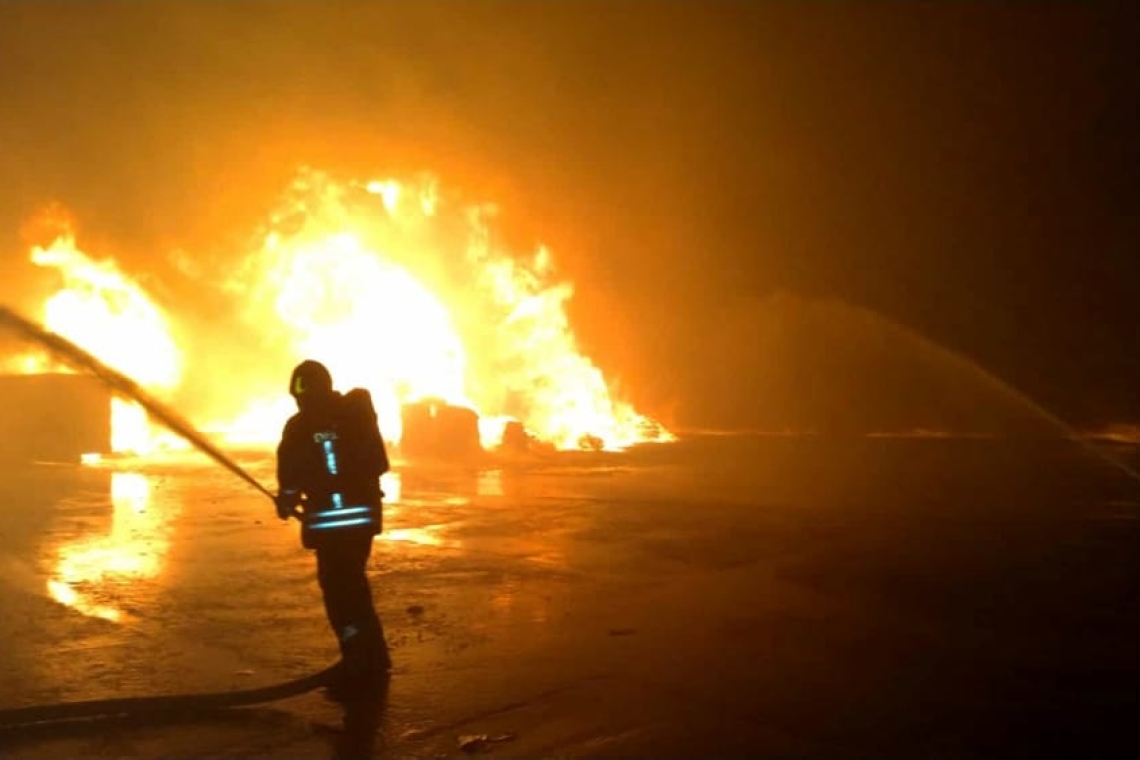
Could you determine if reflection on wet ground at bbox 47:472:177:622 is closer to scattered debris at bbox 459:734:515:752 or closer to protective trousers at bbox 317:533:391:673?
protective trousers at bbox 317:533:391:673

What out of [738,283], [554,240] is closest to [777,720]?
[554,240]

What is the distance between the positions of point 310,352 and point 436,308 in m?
4.16

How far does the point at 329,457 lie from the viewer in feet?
19.9

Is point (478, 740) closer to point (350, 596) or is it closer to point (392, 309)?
point (350, 596)

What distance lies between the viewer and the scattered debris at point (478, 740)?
488 cm

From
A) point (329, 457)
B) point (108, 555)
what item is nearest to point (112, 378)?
point (329, 457)

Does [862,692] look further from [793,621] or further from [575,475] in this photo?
[575,475]

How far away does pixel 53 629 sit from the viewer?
281 inches

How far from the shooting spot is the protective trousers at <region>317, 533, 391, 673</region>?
19.7ft

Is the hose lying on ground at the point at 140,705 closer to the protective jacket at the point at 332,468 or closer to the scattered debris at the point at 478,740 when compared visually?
the protective jacket at the point at 332,468

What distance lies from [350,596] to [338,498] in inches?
23.1

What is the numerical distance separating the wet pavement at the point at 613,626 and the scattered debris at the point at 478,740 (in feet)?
0.08

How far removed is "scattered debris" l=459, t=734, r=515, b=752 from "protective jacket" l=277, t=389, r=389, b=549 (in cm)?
155

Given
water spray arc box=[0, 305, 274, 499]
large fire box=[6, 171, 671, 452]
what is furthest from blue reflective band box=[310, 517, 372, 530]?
large fire box=[6, 171, 671, 452]
